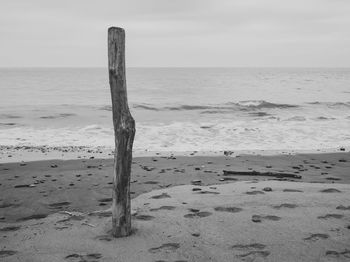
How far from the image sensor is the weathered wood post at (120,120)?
391 cm

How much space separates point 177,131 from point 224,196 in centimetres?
1090

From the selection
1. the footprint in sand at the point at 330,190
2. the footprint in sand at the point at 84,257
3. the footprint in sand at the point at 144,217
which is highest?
the footprint in sand at the point at 330,190

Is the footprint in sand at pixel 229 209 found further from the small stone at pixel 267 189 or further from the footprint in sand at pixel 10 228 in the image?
the footprint in sand at pixel 10 228

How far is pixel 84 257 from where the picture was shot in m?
3.78

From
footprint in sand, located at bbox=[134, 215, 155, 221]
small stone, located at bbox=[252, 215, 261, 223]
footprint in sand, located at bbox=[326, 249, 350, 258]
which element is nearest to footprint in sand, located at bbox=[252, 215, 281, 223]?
small stone, located at bbox=[252, 215, 261, 223]

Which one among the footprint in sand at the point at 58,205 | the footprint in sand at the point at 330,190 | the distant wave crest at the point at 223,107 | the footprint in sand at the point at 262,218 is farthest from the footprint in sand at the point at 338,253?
the distant wave crest at the point at 223,107

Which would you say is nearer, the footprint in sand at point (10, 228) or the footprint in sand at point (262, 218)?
the footprint in sand at point (262, 218)

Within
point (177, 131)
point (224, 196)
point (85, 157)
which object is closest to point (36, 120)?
point (177, 131)

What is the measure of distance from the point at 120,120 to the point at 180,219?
161cm

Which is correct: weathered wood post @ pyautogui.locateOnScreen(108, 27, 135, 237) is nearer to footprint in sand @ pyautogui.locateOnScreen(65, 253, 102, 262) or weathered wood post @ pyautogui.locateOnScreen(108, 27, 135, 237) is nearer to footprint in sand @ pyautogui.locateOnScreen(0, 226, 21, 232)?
footprint in sand @ pyautogui.locateOnScreen(65, 253, 102, 262)

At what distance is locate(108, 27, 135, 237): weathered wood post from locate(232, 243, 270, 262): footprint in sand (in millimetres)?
1351

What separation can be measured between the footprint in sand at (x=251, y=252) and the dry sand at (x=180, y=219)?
10mm

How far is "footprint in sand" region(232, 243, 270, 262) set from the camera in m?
3.61

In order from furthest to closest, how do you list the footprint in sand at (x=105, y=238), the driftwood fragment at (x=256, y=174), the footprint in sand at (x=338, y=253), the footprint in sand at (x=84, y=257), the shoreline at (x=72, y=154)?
the shoreline at (x=72, y=154), the driftwood fragment at (x=256, y=174), the footprint in sand at (x=105, y=238), the footprint in sand at (x=84, y=257), the footprint in sand at (x=338, y=253)
